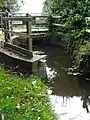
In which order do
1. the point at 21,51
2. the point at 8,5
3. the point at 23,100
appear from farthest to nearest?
the point at 8,5
the point at 21,51
the point at 23,100

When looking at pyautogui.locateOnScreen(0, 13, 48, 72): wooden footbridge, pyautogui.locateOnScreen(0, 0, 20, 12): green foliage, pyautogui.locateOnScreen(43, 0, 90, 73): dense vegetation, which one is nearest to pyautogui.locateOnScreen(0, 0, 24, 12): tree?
pyautogui.locateOnScreen(0, 0, 20, 12): green foliage

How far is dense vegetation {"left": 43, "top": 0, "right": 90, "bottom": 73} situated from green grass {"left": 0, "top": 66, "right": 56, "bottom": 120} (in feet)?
11.6

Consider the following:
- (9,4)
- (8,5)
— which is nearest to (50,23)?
(8,5)

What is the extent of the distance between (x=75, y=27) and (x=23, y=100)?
8.06 m

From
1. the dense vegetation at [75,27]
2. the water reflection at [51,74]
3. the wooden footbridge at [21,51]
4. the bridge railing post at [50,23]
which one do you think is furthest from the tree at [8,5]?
the water reflection at [51,74]

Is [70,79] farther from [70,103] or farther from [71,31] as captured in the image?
[71,31]

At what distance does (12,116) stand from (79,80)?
17.2ft

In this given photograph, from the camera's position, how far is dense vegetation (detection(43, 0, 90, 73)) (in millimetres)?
11023

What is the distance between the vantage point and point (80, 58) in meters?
10.3

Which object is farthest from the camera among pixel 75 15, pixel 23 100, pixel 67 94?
pixel 75 15

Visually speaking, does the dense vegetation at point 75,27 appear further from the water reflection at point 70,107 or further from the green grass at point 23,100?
the green grass at point 23,100

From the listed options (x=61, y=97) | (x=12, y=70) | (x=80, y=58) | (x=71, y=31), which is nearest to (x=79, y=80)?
(x=80, y=58)

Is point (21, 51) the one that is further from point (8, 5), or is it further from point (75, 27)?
point (8, 5)

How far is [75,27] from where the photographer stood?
43.8ft
